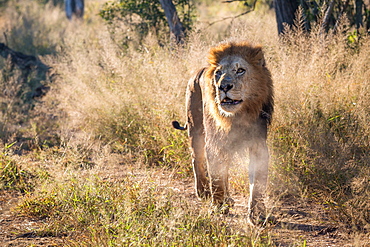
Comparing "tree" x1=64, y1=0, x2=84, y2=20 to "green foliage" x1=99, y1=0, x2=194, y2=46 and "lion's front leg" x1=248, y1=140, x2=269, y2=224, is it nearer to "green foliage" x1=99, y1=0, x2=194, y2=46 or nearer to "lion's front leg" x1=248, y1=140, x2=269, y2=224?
"green foliage" x1=99, y1=0, x2=194, y2=46

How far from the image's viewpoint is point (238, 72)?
11.3ft

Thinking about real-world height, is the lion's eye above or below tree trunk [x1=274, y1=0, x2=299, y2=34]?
below

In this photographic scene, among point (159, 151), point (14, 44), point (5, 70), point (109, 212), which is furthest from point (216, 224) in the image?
point (14, 44)

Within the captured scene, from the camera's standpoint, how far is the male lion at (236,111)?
135 inches

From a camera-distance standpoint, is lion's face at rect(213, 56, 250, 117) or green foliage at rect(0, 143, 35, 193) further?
green foliage at rect(0, 143, 35, 193)

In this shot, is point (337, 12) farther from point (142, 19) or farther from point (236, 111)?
point (236, 111)

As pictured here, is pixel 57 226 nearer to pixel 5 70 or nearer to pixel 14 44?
pixel 5 70

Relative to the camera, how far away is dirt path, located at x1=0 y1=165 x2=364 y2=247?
340 centimetres

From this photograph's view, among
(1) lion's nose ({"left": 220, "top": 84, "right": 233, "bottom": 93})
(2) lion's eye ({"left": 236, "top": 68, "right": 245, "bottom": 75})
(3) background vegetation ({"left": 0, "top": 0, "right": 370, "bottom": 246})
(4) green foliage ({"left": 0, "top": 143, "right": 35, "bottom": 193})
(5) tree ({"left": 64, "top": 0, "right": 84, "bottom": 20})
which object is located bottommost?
(4) green foliage ({"left": 0, "top": 143, "right": 35, "bottom": 193})

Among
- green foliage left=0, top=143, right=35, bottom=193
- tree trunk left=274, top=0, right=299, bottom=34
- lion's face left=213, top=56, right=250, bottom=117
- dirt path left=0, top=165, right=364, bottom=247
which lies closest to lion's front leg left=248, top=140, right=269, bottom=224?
dirt path left=0, top=165, right=364, bottom=247

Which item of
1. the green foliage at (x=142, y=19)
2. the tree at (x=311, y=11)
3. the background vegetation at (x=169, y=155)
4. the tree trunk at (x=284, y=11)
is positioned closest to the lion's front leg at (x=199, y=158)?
the background vegetation at (x=169, y=155)

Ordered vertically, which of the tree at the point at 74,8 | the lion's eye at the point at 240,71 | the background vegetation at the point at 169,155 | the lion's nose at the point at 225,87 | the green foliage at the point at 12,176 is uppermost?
the tree at the point at 74,8

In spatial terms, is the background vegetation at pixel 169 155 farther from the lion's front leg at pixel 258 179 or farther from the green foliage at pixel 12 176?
the lion's front leg at pixel 258 179

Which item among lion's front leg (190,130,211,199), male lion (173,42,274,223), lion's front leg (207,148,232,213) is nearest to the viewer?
male lion (173,42,274,223)
